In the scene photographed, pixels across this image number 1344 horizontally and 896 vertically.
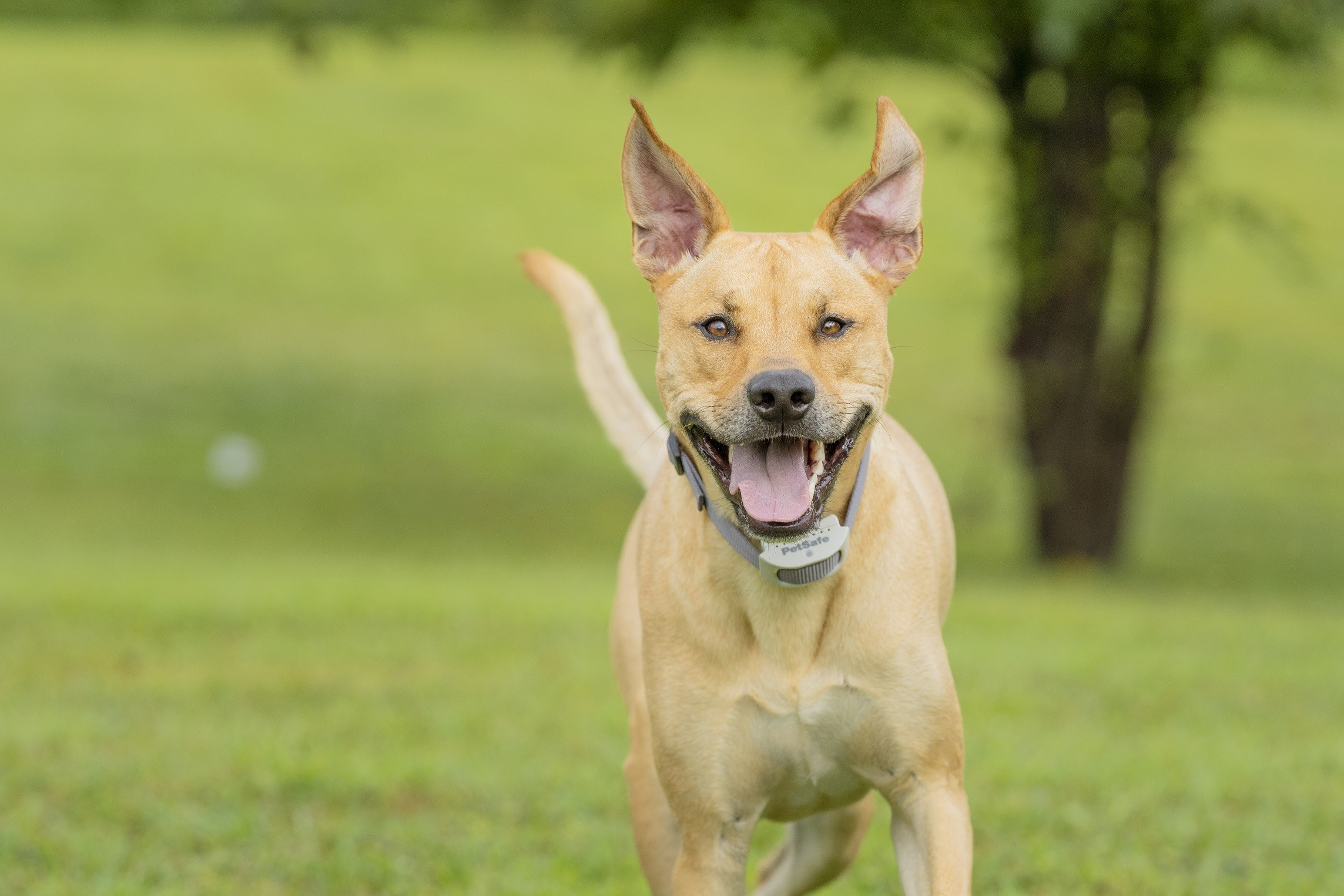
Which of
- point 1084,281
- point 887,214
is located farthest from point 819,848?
point 1084,281

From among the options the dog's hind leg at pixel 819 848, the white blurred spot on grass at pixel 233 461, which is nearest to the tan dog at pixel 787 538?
the dog's hind leg at pixel 819 848

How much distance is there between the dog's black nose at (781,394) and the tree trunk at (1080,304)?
10.2 m

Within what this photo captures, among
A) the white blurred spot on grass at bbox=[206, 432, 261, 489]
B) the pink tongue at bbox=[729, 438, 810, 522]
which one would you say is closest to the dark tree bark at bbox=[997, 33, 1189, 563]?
the white blurred spot on grass at bbox=[206, 432, 261, 489]

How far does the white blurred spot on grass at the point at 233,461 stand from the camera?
1839 cm

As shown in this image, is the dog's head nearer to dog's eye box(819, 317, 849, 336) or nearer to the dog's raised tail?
dog's eye box(819, 317, 849, 336)

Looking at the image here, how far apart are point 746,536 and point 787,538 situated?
0.77 feet

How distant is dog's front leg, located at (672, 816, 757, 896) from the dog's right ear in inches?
48.9

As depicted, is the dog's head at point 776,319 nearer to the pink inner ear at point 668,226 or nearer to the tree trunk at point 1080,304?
the pink inner ear at point 668,226

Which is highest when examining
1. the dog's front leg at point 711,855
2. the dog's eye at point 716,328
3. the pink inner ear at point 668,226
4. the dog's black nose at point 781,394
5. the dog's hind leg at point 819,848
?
the pink inner ear at point 668,226

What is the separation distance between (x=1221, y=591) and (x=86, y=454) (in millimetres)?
12096

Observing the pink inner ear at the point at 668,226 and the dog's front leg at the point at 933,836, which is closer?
the dog's front leg at the point at 933,836

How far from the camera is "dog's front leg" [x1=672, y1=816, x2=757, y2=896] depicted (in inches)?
147

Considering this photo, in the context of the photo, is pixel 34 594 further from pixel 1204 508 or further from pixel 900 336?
pixel 900 336

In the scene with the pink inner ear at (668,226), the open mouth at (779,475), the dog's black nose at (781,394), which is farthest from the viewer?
the pink inner ear at (668,226)
